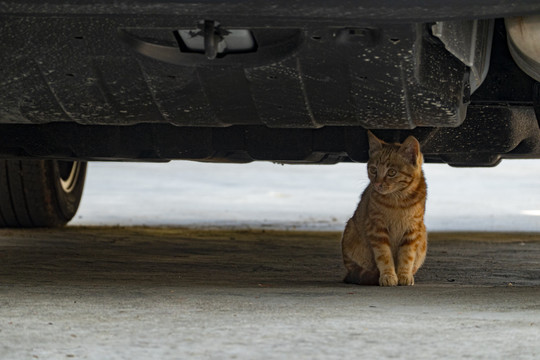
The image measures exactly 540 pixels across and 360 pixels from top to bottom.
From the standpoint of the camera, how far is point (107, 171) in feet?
40.5

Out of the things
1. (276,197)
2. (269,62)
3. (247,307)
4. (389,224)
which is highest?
(276,197)

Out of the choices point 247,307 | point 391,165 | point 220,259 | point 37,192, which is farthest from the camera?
point 37,192

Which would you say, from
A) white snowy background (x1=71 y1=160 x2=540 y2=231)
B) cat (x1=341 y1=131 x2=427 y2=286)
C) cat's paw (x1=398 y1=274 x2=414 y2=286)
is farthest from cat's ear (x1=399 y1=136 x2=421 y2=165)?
white snowy background (x1=71 y1=160 x2=540 y2=231)

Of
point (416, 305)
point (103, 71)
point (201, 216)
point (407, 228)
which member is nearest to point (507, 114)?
point (407, 228)

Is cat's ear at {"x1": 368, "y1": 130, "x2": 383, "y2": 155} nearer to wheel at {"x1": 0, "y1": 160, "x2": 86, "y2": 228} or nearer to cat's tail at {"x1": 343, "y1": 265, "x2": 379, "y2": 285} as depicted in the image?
cat's tail at {"x1": 343, "y1": 265, "x2": 379, "y2": 285}

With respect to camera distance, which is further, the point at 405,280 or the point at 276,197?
the point at 276,197

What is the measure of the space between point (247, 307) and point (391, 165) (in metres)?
1.33

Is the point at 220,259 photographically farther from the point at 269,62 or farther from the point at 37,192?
the point at 269,62

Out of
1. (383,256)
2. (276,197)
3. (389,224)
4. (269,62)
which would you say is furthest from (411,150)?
(276,197)

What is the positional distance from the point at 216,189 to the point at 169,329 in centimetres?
874

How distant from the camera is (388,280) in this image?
3432 millimetres

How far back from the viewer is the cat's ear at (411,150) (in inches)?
134

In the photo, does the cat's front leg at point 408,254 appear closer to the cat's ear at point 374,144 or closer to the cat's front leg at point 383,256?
the cat's front leg at point 383,256

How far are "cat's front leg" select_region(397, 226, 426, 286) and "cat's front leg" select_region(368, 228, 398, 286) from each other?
0.03 meters
